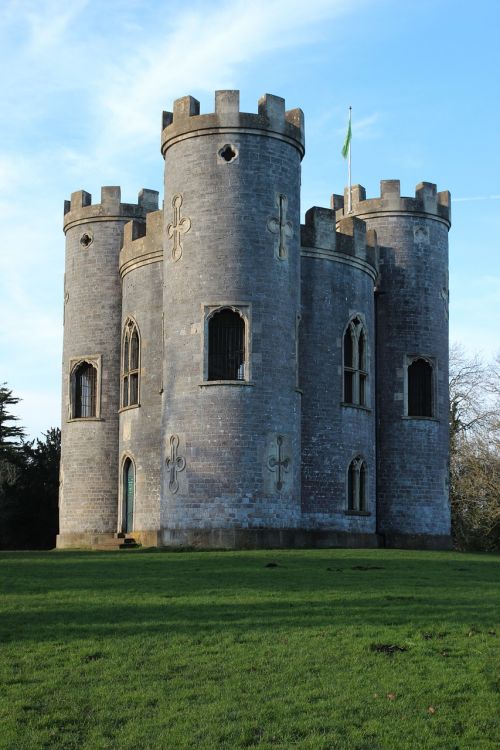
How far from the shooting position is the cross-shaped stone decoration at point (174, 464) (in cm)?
3009

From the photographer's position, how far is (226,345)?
30.5 meters

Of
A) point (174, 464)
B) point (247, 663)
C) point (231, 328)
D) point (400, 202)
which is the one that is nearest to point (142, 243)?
point (231, 328)

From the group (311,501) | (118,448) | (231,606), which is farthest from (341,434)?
(231,606)

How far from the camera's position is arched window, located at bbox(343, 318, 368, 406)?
34562 mm

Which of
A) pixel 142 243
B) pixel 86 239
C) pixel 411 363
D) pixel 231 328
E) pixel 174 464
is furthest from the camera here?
pixel 86 239

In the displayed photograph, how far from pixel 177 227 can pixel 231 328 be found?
3531mm

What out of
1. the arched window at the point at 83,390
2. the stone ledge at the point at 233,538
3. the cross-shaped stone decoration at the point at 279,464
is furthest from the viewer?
the arched window at the point at 83,390

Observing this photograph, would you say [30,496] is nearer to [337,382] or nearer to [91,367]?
[91,367]

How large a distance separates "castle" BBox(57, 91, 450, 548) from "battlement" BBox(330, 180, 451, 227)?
8 centimetres

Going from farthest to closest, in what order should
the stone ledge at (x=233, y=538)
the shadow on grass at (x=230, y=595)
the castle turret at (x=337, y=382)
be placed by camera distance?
1. the castle turret at (x=337, y=382)
2. the stone ledge at (x=233, y=538)
3. the shadow on grass at (x=230, y=595)

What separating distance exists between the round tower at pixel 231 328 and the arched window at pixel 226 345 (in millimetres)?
32

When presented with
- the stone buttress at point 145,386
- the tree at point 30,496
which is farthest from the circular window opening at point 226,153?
the tree at point 30,496

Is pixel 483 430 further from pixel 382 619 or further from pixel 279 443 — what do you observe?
pixel 382 619

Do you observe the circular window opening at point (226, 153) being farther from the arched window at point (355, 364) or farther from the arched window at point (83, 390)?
the arched window at point (83, 390)
